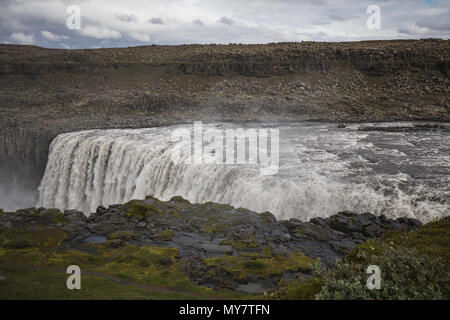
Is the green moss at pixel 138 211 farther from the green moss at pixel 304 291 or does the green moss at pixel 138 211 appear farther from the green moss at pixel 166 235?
the green moss at pixel 304 291

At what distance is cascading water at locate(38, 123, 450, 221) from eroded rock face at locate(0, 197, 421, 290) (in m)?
2.06

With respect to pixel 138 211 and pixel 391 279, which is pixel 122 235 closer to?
pixel 138 211

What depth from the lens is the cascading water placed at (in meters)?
18.6

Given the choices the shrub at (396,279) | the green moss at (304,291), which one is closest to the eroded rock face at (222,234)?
the green moss at (304,291)

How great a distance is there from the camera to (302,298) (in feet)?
27.9

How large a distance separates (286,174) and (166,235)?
9000 mm

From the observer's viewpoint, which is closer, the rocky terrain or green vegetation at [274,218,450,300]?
green vegetation at [274,218,450,300]

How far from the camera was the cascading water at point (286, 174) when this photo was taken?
61.0ft

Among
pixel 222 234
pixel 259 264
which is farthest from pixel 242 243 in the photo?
pixel 259 264

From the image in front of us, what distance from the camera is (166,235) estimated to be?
15961 mm

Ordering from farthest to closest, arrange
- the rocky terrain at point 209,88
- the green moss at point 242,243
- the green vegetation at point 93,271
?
the rocky terrain at point 209,88
the green moss at point 242,243
the green vegetation at point 93,271

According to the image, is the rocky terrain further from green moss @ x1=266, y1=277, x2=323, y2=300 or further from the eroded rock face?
green moss @ x1=266, y1=277, x2=323, y2=300

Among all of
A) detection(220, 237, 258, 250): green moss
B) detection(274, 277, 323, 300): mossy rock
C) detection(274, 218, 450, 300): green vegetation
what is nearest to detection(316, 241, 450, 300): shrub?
detection(274, 218, 450, 300): green vegetation

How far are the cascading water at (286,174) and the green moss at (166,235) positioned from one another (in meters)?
5.47
